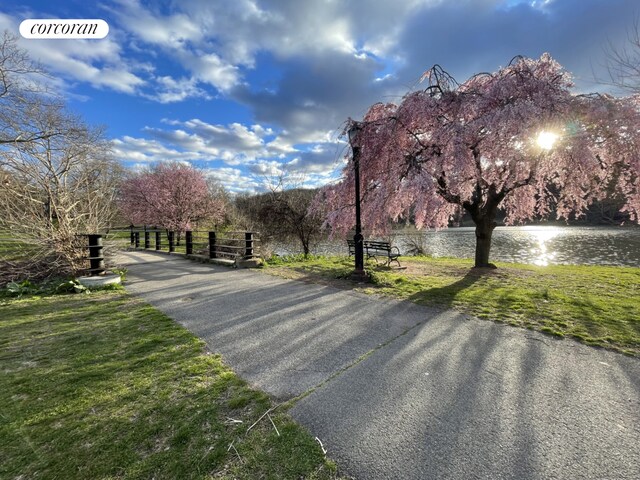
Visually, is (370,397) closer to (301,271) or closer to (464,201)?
(301,271)

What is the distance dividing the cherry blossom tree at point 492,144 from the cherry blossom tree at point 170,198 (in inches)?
705

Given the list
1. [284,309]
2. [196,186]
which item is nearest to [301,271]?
[284,309]

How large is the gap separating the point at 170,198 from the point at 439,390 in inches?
969

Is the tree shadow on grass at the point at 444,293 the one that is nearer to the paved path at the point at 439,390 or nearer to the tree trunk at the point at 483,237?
the paved path at the point at 439,390

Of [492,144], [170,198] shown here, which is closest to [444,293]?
[492,144]

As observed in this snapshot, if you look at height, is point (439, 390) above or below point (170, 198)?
below

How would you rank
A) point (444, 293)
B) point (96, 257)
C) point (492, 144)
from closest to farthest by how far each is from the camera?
1. point (444, 293)
2. point (492, 144)
3. point (96, 257)

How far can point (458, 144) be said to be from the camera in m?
5.48

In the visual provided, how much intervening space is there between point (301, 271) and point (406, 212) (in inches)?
150

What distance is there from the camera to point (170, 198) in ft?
74.5

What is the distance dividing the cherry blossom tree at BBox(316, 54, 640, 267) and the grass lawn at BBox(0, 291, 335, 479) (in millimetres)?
4532

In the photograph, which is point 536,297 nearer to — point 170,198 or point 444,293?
point 444,293

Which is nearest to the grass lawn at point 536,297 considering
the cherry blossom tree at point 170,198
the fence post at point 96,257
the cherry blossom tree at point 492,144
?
the cherry blossom tree at point 492,144

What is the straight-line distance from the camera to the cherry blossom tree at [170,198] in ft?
74.6
